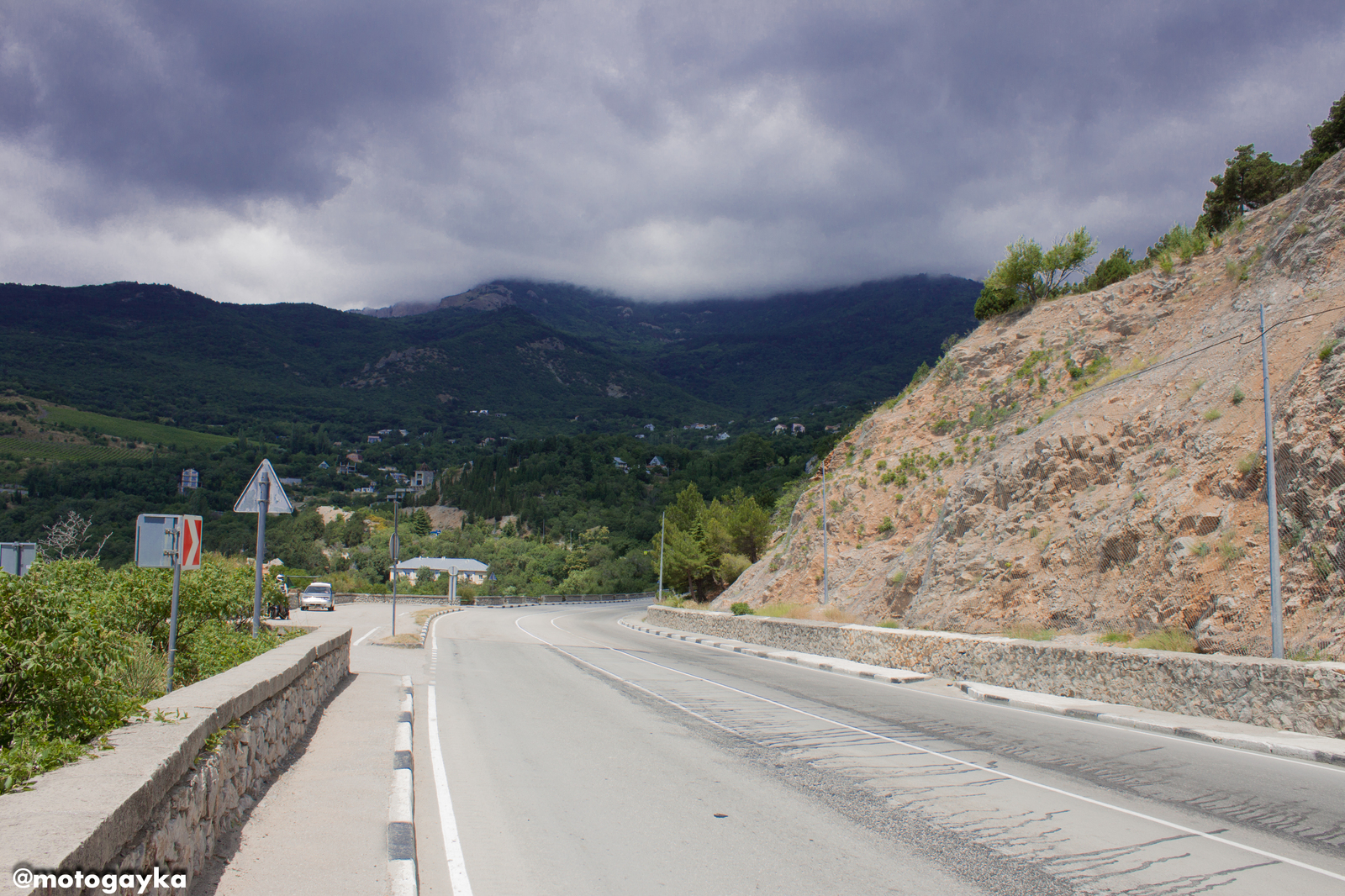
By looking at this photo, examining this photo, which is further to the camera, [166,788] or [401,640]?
[401,640]

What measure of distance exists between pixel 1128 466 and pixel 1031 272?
17.6 metres

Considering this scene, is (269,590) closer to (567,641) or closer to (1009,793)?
(567,641)

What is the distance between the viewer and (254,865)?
497 cm

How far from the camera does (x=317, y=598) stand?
4512 centimetres

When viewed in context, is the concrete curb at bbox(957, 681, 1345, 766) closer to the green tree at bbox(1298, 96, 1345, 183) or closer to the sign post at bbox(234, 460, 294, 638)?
the sign post at bbox(234, 460, 294, 638)

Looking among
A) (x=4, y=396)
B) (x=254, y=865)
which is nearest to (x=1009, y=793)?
(x=254, y=865)

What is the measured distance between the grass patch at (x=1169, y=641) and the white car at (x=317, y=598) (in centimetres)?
4280

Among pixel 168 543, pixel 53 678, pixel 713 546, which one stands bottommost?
pixel 713 546

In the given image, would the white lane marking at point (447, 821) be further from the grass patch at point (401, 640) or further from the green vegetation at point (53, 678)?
the grass patch at point (401, 640)

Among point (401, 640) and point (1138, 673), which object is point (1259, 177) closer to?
point (1138, 673)

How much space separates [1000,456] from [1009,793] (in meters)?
19.2

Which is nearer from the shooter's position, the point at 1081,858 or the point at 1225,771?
the point at 1081,858

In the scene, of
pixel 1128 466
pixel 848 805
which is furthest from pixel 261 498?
pixel 1128 466

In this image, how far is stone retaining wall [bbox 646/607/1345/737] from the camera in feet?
34.4
